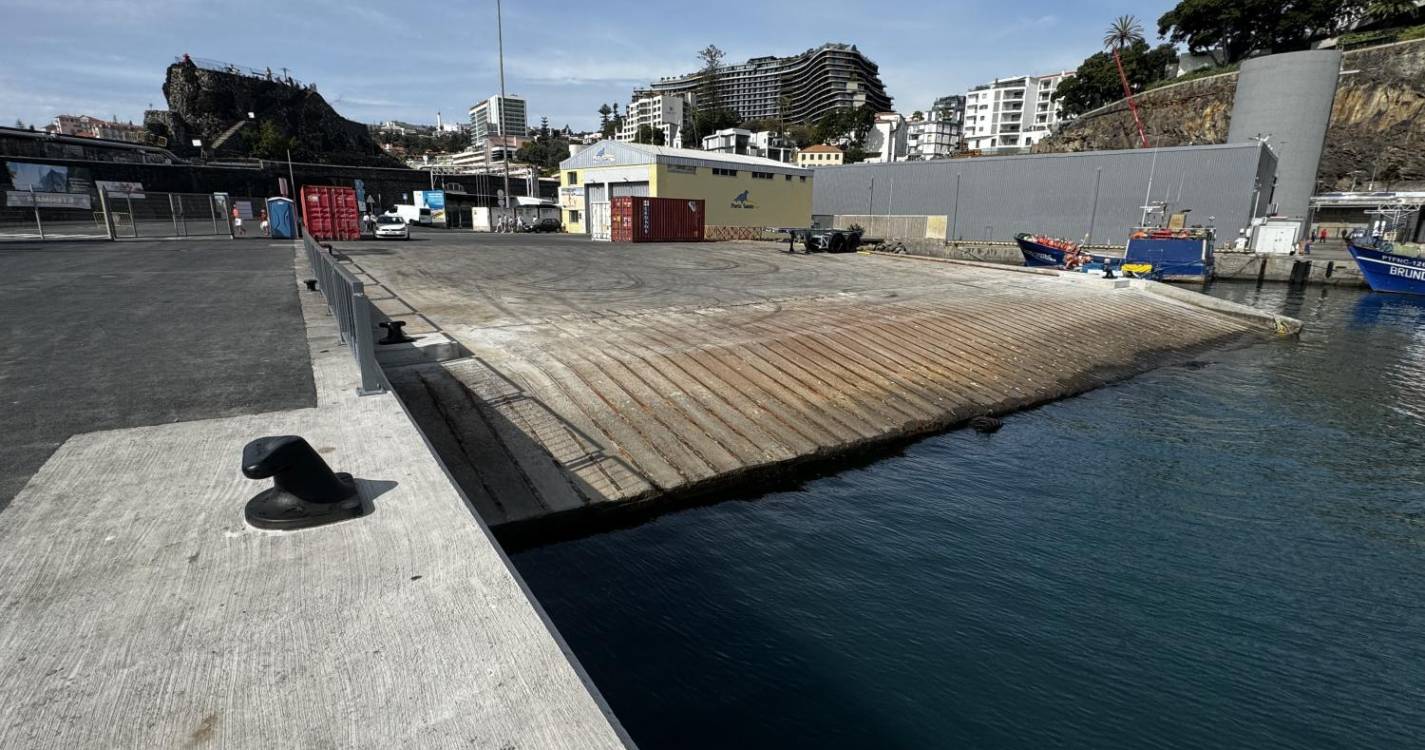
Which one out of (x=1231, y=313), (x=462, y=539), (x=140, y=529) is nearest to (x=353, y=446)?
(x=140, y=529)

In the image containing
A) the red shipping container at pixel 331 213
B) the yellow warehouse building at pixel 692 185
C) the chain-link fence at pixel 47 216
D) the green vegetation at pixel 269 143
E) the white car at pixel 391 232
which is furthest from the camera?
the green vegetation at pixel 269 143

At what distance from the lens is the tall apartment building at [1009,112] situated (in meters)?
166

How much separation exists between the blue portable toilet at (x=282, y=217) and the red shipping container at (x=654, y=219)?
64.5 feet

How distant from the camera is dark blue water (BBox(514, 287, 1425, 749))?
18.8ft

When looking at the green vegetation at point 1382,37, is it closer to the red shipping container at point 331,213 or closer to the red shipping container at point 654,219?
the red shipping container at point 654,219

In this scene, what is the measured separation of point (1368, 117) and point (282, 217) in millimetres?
102081

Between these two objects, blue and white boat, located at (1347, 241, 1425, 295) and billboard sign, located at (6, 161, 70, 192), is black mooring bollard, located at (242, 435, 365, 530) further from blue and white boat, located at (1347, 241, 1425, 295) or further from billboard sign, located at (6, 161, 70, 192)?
billboard sign, located at (6, 161, 70, 192)

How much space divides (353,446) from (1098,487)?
10642 mm

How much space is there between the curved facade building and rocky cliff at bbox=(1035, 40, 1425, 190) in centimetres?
494

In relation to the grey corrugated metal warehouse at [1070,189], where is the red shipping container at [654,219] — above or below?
below

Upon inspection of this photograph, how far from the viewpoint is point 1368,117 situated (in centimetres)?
6919

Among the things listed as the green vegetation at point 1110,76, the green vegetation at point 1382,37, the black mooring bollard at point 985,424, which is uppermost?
the green vegetation at point 1110,76

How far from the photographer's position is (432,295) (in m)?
18.5

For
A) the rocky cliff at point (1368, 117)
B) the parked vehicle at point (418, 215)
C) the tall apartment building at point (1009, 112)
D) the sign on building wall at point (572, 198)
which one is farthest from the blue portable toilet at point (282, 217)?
the tall apartment building at point (1009, 112)
